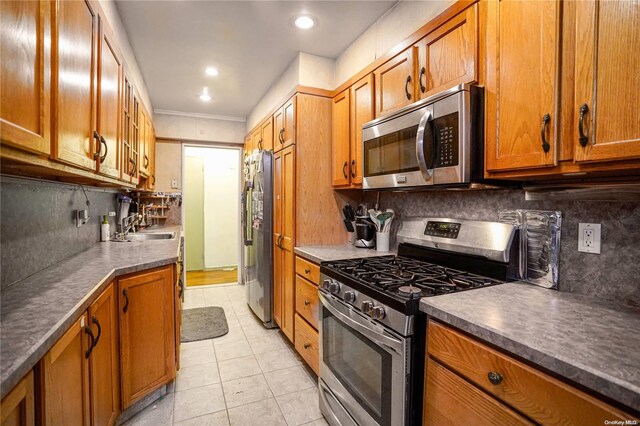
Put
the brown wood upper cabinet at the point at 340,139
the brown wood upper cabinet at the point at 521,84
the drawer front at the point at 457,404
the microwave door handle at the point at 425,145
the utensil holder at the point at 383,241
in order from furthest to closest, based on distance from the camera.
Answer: the brown wood upper cabinet at the point at 340,139 < the utensil holder at the point at 383,241 < the microwave door handle at the point at 425,145 < the brown wood upper cabinet at the point at 521,84 < the drawer front at the point at 457,404

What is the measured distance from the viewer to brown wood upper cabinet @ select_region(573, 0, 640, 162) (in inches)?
34.8

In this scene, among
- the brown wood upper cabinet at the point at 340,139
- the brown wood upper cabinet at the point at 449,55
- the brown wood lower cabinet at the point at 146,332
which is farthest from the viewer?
the brown wood upper cabinet at the point at 340,139

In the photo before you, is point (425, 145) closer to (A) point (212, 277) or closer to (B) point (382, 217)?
(B) point (382, 217)

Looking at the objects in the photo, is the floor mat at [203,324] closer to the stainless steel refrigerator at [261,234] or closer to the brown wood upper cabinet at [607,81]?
the stainless steel refrigerator at [261,234]

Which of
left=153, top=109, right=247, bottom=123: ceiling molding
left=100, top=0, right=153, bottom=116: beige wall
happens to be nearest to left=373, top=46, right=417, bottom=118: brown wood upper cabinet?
left=100, top=0, right=153, bottom=116: beige wall

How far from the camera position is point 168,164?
14.7 feet

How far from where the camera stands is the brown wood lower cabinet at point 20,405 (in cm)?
70

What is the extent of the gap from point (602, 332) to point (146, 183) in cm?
420

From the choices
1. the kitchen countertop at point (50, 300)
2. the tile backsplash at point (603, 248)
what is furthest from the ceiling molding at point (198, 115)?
the tile backsplash at point (603, 248)

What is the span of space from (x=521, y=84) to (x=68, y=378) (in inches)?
77.0

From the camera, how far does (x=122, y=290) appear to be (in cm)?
164

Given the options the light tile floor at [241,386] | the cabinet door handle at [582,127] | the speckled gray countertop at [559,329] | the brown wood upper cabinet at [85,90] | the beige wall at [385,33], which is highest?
the beige wall at [385,33]

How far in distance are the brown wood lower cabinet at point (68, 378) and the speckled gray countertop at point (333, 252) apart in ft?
4.14

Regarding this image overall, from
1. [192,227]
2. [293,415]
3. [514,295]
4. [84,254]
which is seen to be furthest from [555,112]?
[192,227]
